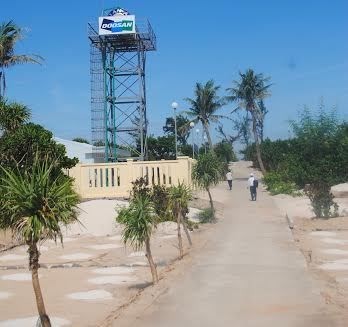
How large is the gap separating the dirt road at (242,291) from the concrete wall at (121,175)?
851cm

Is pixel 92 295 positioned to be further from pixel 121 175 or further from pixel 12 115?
pixel 121 175

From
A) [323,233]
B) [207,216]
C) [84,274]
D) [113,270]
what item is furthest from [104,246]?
[323,233]

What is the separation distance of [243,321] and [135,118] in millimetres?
39066

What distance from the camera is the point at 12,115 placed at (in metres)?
19.1

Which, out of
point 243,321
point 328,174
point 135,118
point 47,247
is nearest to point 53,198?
point 243,321

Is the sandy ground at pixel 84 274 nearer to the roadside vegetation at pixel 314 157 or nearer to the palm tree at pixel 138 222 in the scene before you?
the palm tree at pixel 138 222

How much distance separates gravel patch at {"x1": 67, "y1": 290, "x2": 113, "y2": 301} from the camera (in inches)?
472

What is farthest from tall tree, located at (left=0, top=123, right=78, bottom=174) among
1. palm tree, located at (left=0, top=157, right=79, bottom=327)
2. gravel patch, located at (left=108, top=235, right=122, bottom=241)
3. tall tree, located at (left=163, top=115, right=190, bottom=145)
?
tall tree, located at (left=163, top=115, right=190, bottom=145)

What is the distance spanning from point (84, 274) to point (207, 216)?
34.1 feet

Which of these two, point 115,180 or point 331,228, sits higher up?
point 115,180

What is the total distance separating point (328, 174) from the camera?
3906cm

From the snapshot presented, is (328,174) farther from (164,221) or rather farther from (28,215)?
(28,215)

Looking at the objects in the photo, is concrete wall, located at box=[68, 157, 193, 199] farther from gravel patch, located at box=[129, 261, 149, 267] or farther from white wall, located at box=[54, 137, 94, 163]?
white wall, located at box=[54, 137, 94, 163]

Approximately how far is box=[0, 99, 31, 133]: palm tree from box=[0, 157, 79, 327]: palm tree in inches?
447
